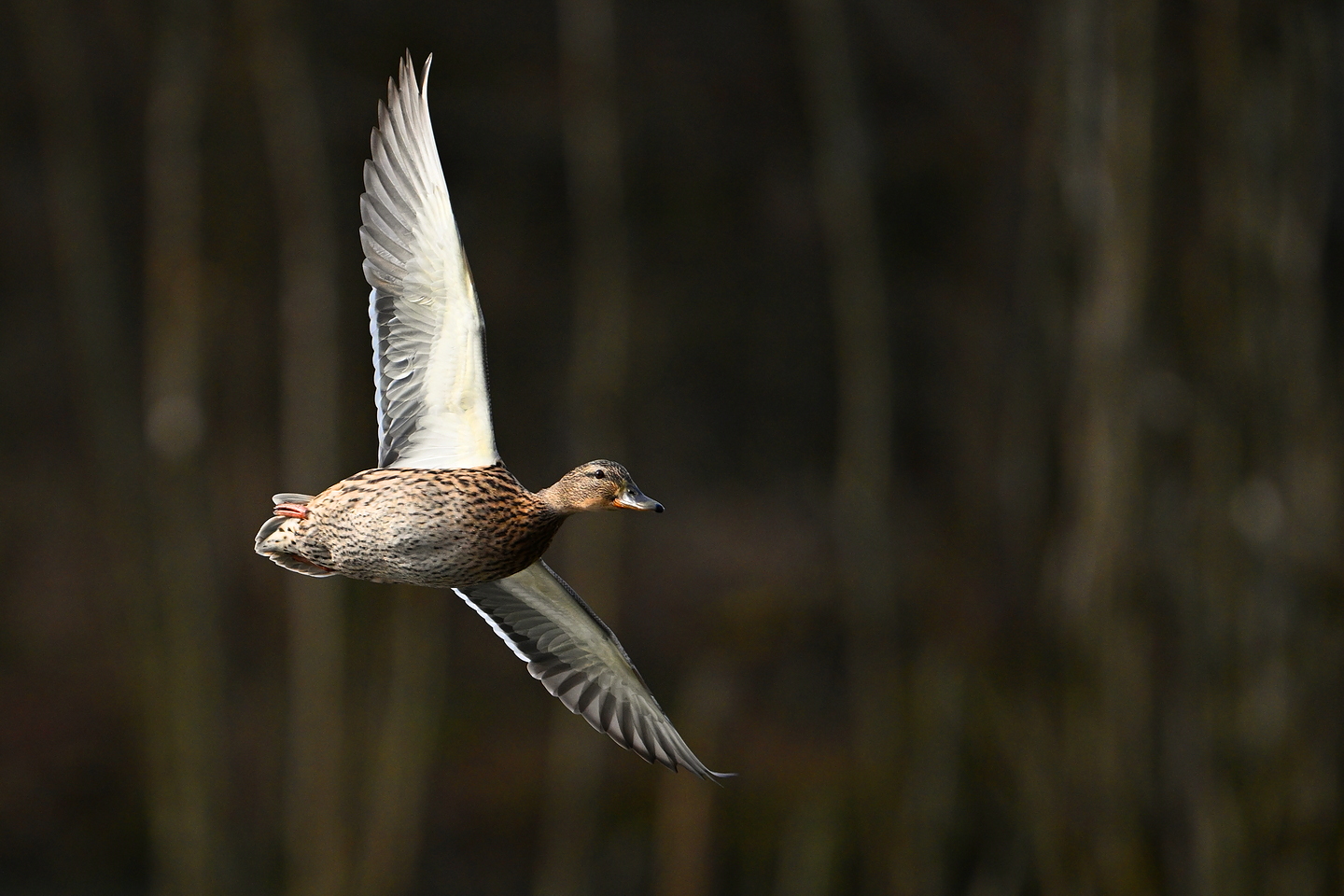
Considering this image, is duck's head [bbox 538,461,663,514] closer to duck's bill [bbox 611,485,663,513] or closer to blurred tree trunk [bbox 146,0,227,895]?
duck's bill [bbox 611,485,663,513]

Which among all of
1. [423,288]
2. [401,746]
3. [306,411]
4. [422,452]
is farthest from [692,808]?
[423,288]

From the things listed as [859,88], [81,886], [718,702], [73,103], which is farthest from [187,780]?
[859,88]

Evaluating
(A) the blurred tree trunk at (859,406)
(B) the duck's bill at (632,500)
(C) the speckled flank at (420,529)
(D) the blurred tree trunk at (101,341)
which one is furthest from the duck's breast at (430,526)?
(A) the blurred tree trunk at (859,406)

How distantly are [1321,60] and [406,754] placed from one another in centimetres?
511

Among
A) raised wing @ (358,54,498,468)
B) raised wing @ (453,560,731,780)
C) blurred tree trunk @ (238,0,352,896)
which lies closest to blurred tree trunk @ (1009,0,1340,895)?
blurred tree trunk @ (238,0,352,896)

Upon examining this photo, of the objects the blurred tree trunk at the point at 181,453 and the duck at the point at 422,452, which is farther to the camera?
the blurred tree trunk at the point at 181,453

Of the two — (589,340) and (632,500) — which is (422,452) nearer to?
(632,500)

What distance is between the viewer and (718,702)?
21.4ft

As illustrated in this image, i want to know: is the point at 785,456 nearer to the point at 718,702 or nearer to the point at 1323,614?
the point at 718,702

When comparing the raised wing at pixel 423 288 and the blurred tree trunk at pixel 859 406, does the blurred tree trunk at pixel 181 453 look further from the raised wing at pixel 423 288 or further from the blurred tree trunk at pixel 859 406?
the raised wing at pixel 423 288

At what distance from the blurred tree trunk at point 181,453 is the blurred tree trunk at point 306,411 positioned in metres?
0.32

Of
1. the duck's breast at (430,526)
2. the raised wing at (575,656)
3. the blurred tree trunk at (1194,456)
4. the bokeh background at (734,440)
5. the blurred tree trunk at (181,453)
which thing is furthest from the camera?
the blurred tree trunk at (1194,456)

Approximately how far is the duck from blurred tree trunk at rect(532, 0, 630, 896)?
330 cm

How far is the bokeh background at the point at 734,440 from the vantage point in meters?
5.79
